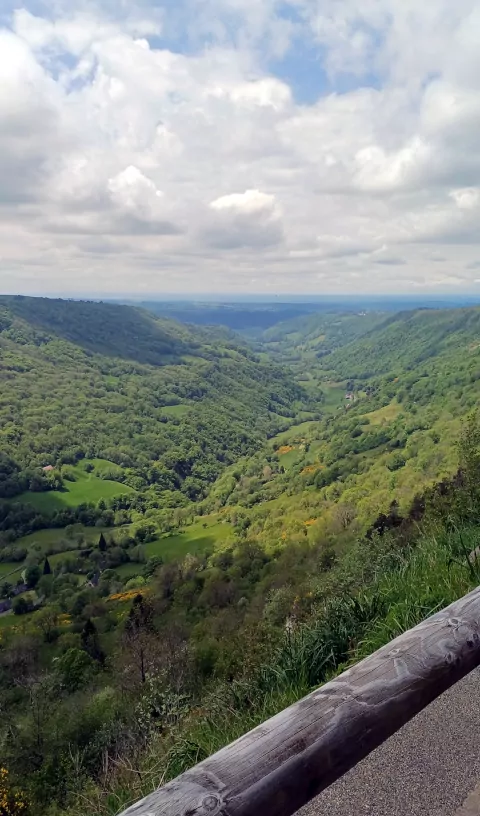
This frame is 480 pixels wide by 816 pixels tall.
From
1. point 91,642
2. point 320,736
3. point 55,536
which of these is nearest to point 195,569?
point 91,642

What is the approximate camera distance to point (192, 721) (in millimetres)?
4809

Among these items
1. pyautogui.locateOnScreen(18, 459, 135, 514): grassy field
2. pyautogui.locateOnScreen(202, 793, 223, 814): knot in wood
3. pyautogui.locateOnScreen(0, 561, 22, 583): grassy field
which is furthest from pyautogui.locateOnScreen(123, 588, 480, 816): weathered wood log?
pyautogui.locateOnScreen(18, 459, 135, 514): grassy field

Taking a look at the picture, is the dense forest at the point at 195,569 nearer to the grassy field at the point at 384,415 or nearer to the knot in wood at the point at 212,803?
the grassy field at the point at 384,415

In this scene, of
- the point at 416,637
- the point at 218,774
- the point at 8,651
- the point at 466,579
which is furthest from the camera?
the point at 8,651

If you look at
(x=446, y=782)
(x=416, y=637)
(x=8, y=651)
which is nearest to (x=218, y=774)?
(x=416, y=637)

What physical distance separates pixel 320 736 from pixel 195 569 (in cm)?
7477

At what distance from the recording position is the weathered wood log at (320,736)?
1866mm

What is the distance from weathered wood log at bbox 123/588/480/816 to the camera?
1866 mm

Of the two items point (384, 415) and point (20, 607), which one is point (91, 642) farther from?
point (384, 415)

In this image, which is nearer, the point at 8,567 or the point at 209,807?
the point at 209,807

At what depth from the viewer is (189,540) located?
104750mm

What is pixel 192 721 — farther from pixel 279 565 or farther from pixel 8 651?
pixel 8 651

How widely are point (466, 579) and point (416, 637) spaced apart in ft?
7.58

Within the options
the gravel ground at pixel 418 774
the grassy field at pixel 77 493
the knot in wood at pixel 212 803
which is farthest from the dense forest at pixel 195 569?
the knot in wood at pixel 212 803
